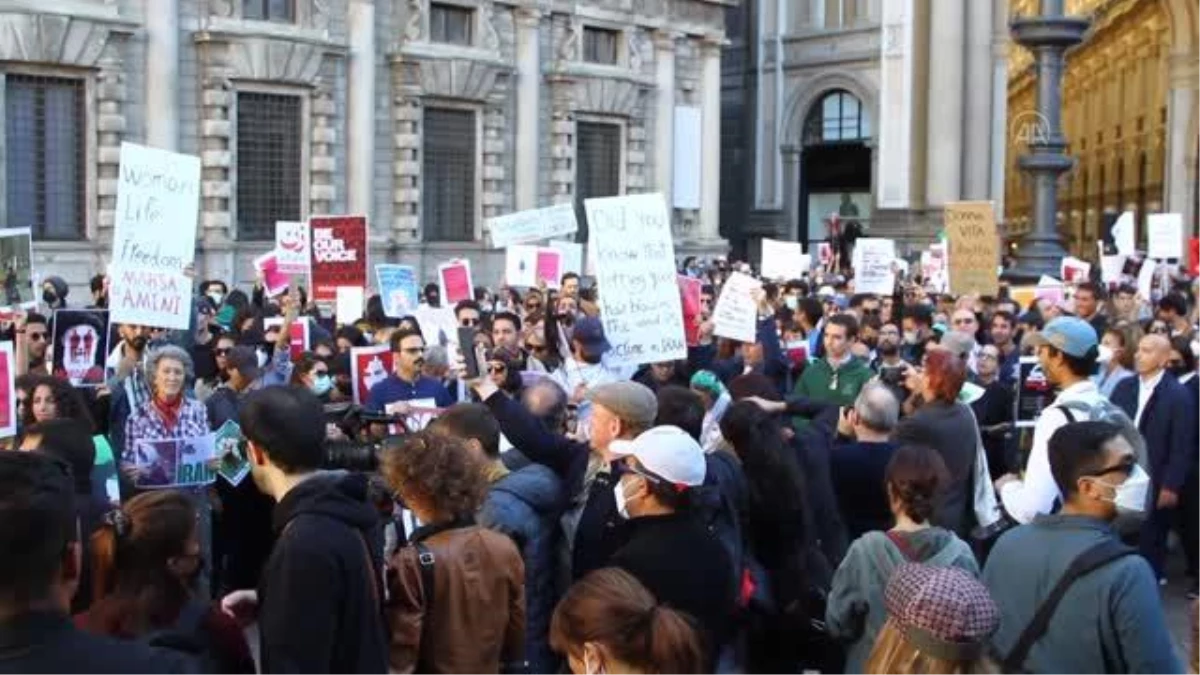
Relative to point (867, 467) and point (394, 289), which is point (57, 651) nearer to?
point (867, 467)

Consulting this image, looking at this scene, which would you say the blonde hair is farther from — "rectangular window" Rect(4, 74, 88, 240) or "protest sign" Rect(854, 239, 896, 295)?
"rectangular window" Rect(4, 74, 88, 240)

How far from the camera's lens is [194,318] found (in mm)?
12969

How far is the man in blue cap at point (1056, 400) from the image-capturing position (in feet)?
19.7

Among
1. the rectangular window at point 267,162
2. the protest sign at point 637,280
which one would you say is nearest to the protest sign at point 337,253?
the protest sign at point 637,280

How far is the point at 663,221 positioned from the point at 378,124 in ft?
59.2

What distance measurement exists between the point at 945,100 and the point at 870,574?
33.4 m

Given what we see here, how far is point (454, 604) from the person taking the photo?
508 centimetres

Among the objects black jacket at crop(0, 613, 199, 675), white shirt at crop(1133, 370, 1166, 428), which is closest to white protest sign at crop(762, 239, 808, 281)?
white shirt at crop(1133, 370, 1166, 428)

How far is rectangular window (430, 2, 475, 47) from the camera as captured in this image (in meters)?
29.2

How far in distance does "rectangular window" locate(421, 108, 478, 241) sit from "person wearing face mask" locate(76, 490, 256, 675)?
2520 centimetres

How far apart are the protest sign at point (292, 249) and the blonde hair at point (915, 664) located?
14.8 m

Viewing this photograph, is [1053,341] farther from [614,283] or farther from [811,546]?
[614,283]

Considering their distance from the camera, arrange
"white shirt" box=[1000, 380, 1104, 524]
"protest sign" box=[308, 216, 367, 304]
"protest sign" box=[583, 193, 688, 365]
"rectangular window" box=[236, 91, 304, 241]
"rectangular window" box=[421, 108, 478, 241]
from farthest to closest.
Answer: "rectangular window" box=[421, 108, 478, 241] < "rectangular window" box=[236, 91, 304, 241] < "protest sign" box=[308, 216, 367, 304] < "protest sign" box=[583, 193, 688, 365] < "white shirt" box=[1000, 380, 1104, 524]

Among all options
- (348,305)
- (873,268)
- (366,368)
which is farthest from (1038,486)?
(873,268)
